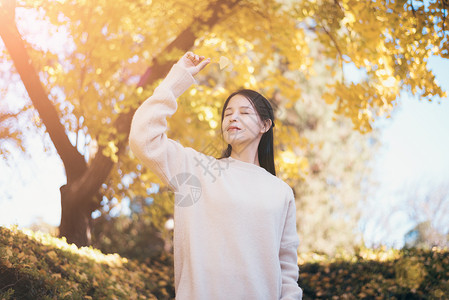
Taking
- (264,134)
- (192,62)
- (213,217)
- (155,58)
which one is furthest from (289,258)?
(155,58)

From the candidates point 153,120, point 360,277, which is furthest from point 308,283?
point 153,120

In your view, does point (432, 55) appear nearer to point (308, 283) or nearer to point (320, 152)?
point (308, 283)

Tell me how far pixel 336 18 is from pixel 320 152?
26.7 feet

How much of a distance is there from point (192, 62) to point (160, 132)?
0.44 metres

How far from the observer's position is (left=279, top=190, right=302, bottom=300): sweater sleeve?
2209mm

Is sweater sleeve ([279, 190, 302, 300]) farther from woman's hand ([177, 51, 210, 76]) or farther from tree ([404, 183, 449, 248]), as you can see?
tree ([404, 183, 449, 248])

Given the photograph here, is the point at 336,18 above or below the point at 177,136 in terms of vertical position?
above

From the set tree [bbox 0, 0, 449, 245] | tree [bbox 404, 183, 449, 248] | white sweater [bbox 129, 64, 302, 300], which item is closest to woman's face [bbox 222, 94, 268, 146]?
white sweater [bbox 129, 64, 302, 300]

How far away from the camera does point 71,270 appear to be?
389 centimetres

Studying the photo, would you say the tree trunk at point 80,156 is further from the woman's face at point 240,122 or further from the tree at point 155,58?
the woman's face at point 240,122

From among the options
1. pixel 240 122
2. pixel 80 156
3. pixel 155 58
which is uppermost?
pixel 240 122

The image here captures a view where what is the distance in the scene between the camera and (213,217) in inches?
80.4

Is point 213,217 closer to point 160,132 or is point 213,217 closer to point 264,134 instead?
point 160,132

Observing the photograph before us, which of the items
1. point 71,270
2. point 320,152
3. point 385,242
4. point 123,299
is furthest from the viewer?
point 320,152
